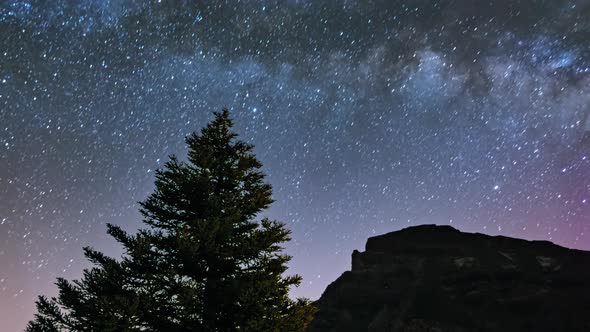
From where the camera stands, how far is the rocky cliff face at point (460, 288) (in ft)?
151

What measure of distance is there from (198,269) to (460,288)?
46938 mm

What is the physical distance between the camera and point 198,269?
1088 centimetres

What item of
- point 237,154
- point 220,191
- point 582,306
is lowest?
point 582,306

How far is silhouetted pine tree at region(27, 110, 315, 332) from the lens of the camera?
9812 mm

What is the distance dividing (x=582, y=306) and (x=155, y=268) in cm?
4961

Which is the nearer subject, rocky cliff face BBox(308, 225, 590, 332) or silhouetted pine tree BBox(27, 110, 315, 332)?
silhouetted pine tree BBox(27, 110, 315, 332)

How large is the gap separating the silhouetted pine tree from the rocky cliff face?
40.3m

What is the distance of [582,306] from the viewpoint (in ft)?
147

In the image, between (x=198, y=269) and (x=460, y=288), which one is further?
(x=460, y=288)

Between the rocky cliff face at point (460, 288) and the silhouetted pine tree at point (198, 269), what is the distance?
4030 centimetres

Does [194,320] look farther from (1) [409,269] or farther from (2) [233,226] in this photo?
(1) [409,269]

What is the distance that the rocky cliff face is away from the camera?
151ft

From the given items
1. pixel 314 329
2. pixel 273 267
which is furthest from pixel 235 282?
pixel 314 329

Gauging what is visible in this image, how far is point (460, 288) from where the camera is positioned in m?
50.5
